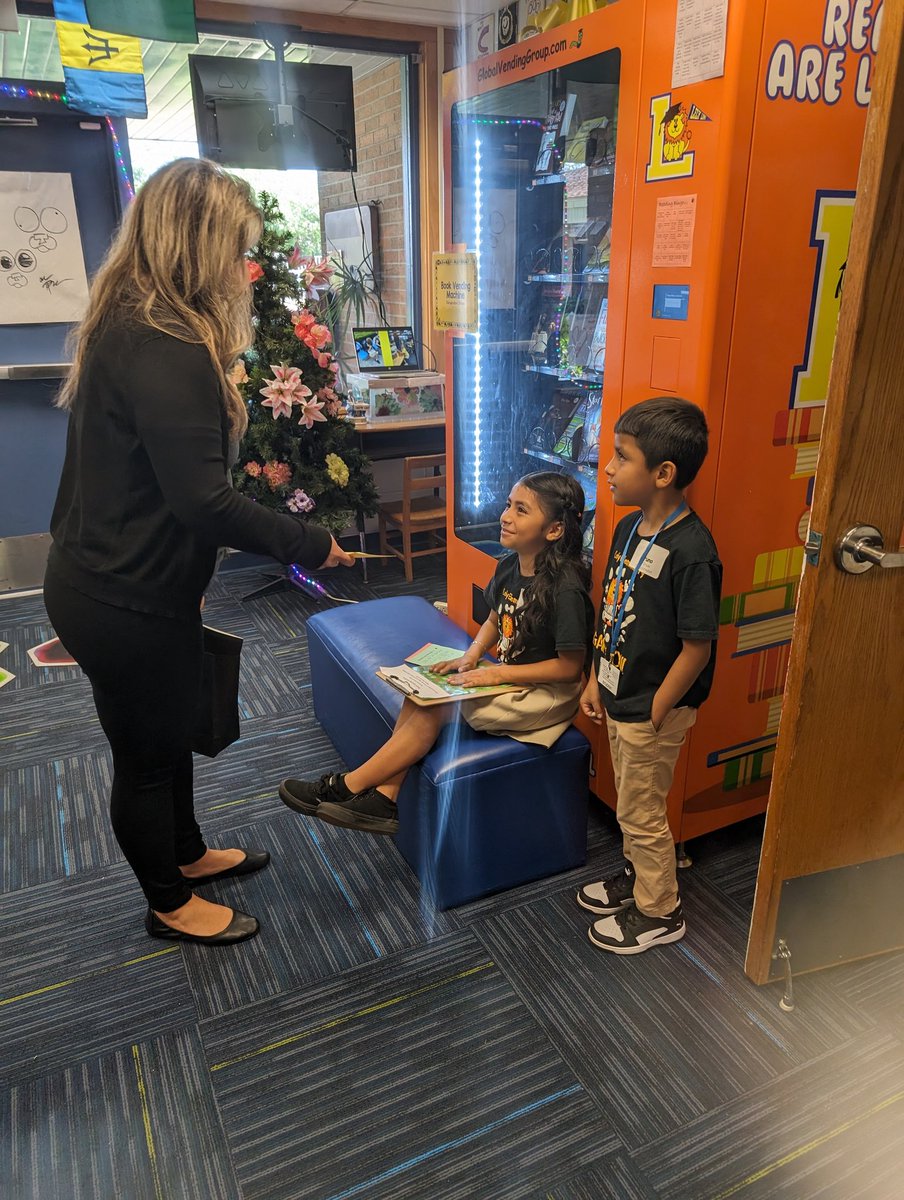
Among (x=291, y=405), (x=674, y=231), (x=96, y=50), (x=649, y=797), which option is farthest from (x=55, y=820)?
(x=96, y=50)

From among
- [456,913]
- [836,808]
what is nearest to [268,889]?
[456,913]

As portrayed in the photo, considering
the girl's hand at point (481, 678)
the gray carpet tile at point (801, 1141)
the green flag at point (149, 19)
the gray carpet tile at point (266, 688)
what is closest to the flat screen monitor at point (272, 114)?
the green flag at point (149, 19)

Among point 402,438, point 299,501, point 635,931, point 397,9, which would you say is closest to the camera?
point 635,931

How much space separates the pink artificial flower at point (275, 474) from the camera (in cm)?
362

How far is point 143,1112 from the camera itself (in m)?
1.55

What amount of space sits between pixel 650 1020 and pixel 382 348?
3.56m

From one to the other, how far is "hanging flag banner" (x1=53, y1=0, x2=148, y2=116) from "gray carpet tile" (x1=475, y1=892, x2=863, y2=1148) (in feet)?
12.2

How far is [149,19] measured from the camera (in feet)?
11.6

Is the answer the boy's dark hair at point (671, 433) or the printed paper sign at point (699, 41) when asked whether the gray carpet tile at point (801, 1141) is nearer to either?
the boy's dark hair at point (671, 433)

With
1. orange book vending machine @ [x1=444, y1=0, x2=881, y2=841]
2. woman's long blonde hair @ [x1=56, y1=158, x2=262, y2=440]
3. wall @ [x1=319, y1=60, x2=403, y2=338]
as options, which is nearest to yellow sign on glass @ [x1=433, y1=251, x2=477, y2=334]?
orange book vending machine @ [x1=444, y1=0, x2=881, y2=841]

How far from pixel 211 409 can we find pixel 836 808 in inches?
56.2

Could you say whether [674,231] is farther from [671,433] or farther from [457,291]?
[457,291]

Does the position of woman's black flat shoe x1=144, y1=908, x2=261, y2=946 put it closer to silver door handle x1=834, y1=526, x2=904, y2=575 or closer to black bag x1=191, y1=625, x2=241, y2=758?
black bag x1=191, y1=625, x2=241, y2=758

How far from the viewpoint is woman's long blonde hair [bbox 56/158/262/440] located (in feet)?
4.51
